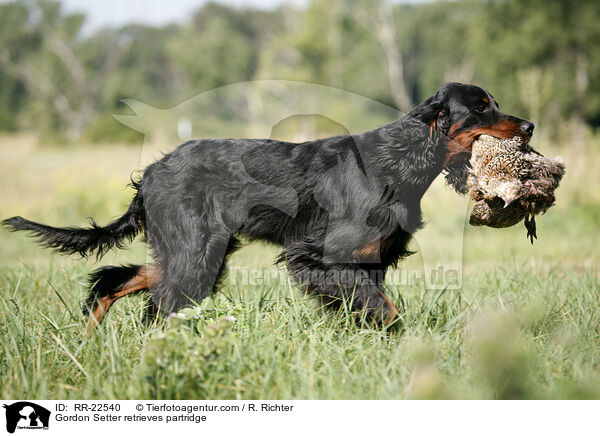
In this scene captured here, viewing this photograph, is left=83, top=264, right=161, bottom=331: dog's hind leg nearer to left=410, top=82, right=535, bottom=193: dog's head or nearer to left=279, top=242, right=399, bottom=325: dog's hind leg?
left=279, top=242, right=399, bottom=325: dog's hind leg

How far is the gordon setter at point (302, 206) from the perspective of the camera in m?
2.81

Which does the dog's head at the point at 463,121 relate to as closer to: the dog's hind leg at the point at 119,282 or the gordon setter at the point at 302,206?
the gordon setter at the point at 302,206

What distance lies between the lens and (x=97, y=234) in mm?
3111

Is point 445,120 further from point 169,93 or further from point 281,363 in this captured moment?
point 169,93

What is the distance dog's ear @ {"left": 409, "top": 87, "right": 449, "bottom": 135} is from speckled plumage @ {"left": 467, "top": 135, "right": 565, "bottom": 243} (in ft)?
0.68

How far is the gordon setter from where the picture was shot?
2.81 metres

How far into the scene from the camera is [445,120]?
2.84 meters

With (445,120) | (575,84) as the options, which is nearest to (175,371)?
(445,120)

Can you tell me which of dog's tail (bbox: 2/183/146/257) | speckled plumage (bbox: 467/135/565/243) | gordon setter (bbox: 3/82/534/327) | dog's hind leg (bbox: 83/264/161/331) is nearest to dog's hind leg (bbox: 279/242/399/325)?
gordon setter (bbox: 3/82/534/327)

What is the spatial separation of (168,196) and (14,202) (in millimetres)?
7186

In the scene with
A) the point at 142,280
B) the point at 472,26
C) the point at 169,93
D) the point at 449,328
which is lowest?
the point at 449,328
